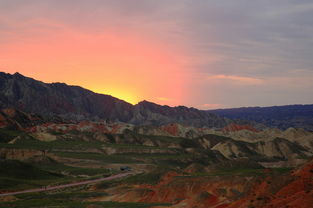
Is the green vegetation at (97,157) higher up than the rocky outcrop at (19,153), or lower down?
lower down

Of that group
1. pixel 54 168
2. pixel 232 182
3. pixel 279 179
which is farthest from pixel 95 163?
pixel 279 179

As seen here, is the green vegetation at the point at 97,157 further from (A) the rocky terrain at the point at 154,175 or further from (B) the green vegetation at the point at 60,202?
(B) the green vegetation at the point at 60,202

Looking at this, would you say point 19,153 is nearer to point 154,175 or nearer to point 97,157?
point 97,157

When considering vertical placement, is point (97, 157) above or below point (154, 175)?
above

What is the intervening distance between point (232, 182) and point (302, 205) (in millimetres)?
37892

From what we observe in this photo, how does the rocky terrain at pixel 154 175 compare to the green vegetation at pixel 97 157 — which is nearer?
the rocky terrain at pixel 154 175

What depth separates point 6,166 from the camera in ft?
352

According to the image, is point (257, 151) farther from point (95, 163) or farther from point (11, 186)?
point (11, 186)

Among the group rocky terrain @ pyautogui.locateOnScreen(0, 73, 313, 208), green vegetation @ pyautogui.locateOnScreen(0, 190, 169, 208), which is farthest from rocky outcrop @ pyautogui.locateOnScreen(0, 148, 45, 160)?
green vegetation @ pyautogui.locateOnScreen(0, 190, 169, 208)

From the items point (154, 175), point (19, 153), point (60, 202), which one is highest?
point (19, 153)

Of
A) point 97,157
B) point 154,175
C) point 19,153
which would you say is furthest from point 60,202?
point 19,153

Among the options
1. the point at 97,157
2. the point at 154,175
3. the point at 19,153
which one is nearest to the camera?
the point at 154,175

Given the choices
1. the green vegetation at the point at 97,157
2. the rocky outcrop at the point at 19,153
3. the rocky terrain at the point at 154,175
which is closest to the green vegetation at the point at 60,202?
the rocky terrain at the point at 154,175

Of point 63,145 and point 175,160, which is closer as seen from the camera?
point 175,160
